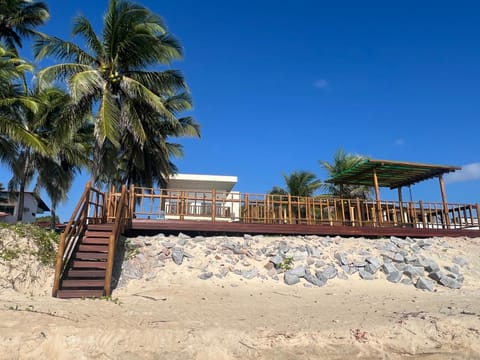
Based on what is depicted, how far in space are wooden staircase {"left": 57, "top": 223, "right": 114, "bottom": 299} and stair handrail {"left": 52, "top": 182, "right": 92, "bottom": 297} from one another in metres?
0.18

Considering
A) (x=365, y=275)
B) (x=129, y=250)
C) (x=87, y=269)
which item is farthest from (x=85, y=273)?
(x=365, y=275)

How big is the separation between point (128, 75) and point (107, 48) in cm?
130

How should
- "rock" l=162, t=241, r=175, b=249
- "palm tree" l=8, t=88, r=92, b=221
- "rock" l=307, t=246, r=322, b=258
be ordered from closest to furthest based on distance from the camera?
"rock" l=162, t=241, r=175, b=249, "rock" l=307, t=246, r=322, b=258, "palm tree" l=8, t=88, r=92, b=221

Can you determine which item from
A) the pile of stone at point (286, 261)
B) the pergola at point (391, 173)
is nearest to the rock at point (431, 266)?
the pile of stone at point (286, 261)

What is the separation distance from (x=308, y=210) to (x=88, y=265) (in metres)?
8.69

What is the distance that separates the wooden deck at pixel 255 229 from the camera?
39.0 feet

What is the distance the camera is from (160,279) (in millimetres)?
9828

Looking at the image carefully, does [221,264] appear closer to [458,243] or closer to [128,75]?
[128,75]

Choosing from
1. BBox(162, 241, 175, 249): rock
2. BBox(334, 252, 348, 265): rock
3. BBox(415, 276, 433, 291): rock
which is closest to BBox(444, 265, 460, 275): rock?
BBox(415, 276, 433, 291): rock

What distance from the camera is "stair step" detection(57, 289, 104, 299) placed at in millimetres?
7582

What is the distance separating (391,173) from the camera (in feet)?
53.0

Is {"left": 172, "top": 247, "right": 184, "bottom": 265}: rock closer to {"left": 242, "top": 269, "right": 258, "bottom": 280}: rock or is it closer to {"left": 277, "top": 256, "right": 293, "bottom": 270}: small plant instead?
{"left": 242, "top": 269, "right": 258, "bottom": 280}: rock

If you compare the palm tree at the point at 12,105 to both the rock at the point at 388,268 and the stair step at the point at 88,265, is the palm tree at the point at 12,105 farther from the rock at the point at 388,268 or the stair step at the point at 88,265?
the rock at the point at 388,268

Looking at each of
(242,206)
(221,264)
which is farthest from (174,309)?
(242,206)
